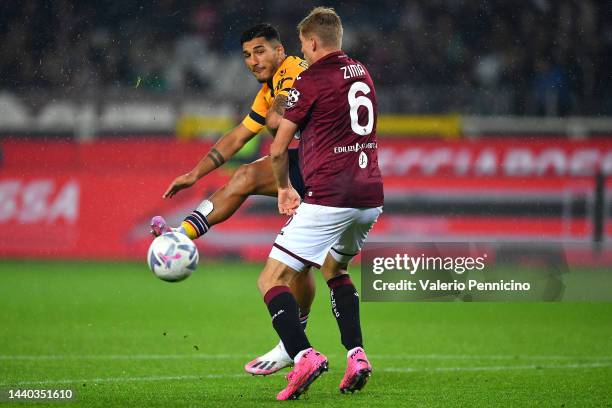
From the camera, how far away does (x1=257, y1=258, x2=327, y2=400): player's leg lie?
5480 mm

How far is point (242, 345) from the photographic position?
7.97 metres

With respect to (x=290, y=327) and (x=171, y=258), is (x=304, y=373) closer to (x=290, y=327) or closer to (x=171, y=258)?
(x=290, y=327)

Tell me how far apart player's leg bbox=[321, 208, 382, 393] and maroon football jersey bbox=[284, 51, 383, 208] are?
177 mm

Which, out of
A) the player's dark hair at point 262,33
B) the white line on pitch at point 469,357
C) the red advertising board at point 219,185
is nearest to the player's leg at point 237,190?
the player's dark hair at point 262,33

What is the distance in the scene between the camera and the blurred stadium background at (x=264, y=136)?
13062mm

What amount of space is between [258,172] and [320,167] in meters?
0.84

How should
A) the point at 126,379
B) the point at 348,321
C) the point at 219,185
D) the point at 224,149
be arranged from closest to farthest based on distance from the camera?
the point at 348,321
the point at 126,379
the point at 224,149
the point at 219,185

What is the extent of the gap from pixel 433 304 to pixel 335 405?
5.62 metres

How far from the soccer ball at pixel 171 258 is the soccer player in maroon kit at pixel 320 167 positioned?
44 cm

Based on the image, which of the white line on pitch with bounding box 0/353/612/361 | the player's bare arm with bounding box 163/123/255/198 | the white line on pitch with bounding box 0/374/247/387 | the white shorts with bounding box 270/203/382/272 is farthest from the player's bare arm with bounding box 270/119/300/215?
the white line on pitch with bounding box 0/353/612/361

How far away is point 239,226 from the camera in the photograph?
13.3 meters

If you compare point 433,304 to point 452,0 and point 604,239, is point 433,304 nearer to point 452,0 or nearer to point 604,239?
point 604,239

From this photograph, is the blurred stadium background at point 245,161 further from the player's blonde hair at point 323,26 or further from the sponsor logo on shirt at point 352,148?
the player's blonde hair at point 323,26

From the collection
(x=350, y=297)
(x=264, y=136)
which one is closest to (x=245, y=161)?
(x=264, y=136)
